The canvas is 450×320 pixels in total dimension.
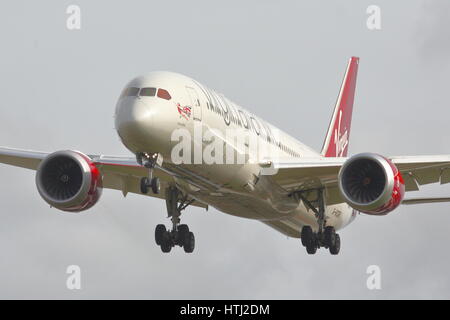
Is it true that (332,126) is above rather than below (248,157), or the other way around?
above

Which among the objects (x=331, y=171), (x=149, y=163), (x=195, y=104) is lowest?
(x=149, y=163)

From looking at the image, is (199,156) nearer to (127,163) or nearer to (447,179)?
(127,163)

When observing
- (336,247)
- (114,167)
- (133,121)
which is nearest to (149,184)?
(133,121)

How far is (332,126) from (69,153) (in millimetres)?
17337

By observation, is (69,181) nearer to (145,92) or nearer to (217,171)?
(217,171)

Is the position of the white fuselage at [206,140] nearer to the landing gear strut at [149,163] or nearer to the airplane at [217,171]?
the airplane at [217,171]

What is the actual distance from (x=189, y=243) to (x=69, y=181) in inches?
199

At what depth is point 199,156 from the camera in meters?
30.8

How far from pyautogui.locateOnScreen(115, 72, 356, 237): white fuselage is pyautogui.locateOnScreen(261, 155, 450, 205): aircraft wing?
48cm

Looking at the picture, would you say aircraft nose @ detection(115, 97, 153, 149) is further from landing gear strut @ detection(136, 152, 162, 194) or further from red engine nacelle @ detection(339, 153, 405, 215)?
red engine nacelle @ detection(339, 153, 405, 215)

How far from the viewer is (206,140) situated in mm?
30812

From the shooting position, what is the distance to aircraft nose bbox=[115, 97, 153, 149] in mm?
28516

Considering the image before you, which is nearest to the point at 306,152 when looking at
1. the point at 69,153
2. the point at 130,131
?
the point at 69,153

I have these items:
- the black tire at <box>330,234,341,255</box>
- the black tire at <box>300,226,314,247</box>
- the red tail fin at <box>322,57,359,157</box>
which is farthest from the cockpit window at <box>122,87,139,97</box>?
the red tail fin at <box>322,57,359,157</box>
